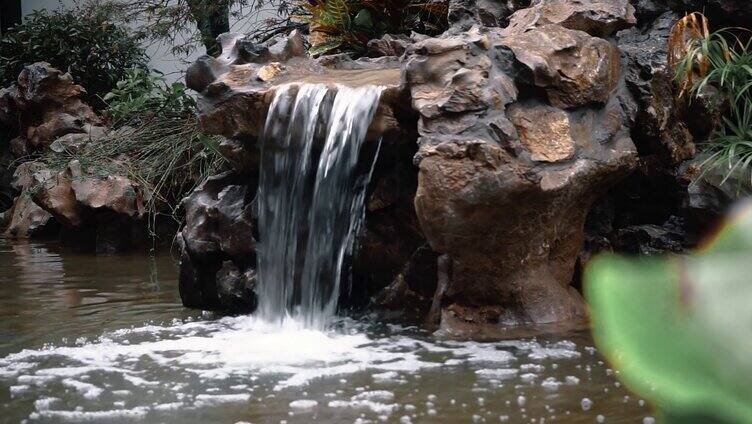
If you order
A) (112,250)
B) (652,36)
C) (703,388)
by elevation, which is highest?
(652,36)

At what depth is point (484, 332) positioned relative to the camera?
4.88m

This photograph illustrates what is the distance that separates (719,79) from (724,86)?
0.17 ft

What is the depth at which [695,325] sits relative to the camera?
43 centimetres

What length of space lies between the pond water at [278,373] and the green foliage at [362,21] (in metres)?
3.16

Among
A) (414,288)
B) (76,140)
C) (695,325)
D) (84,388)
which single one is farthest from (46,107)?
(695,325)

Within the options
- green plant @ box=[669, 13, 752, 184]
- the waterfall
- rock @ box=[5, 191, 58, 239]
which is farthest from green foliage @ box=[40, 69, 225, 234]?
green plant @ box=[669, 13, 752, 184]

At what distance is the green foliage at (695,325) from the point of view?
42 cm

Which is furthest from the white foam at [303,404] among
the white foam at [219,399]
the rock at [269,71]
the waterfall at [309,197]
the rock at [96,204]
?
the rock at [96,204]

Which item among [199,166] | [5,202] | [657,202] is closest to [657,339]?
[657,202]

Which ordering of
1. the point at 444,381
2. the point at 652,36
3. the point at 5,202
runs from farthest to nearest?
the point at 5,202 → the point at 652,36 → the point at 444,381

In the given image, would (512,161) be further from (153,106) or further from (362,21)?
(153,106)

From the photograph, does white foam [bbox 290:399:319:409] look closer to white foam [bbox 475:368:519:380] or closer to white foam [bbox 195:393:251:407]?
white foam [bbox 195:393:251:407]

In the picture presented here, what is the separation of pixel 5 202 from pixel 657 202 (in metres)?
9.56

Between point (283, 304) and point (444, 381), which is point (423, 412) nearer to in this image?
point (444, 381)
